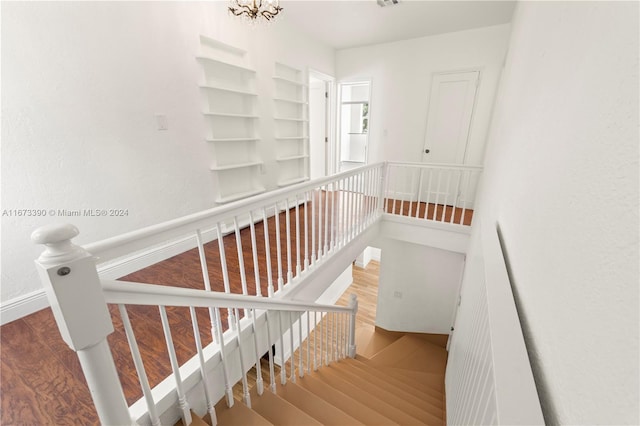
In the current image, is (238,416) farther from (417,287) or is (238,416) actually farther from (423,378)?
(417,287)

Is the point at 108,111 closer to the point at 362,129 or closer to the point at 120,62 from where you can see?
the point at 120,62

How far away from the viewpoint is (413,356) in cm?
423

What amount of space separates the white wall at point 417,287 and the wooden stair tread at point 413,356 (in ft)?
1.02

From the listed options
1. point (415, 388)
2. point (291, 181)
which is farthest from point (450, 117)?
point (415, 388)

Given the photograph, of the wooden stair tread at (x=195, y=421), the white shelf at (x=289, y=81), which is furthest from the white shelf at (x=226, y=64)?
the wooden stair tread at (x=195, y=421)

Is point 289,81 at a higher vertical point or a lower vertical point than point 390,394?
higher

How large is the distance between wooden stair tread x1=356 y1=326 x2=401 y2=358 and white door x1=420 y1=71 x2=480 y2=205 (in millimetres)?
2727

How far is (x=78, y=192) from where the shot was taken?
2037mm

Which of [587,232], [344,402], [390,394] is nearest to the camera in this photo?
[587,232]

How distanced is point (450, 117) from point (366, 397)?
4024 mm

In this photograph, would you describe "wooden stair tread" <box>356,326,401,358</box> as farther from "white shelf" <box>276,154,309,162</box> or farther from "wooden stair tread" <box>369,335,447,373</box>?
"white shelf" <box>276,154,309,162</box>

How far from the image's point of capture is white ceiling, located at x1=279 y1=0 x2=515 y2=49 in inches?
119

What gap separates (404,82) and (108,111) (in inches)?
159

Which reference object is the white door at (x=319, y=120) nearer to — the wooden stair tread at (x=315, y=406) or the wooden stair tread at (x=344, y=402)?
the wooden stair tread at (x=344, y=402)
